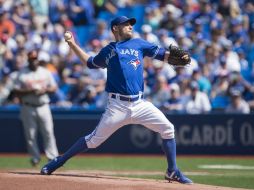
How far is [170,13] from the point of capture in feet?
62.3

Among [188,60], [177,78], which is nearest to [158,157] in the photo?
[177,78]

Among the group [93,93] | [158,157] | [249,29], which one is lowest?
[158,157]

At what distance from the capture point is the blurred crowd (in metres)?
16.7

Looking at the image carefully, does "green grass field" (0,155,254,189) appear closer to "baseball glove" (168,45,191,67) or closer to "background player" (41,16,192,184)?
"background player" (41,16,192,184)

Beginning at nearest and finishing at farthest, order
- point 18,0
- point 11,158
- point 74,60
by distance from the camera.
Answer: point 11,158 < point 74,60 < point 18,0

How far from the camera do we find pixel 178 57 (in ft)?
31.3

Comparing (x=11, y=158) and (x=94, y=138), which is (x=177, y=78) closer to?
(x=11, y=158)

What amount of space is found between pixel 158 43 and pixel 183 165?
4816mm

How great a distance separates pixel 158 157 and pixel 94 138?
6784 millimetres

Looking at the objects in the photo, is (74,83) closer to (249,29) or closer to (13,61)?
(13,61)

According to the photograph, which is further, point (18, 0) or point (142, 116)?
point (18, 0)

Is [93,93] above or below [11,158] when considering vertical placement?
above

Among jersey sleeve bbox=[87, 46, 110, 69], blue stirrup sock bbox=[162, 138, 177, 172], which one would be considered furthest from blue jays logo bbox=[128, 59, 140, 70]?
blue stirrup sock bbox=[162, 138, 177, 172]

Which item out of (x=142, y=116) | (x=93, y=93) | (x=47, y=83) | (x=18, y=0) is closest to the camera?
(x=142, y=116)
